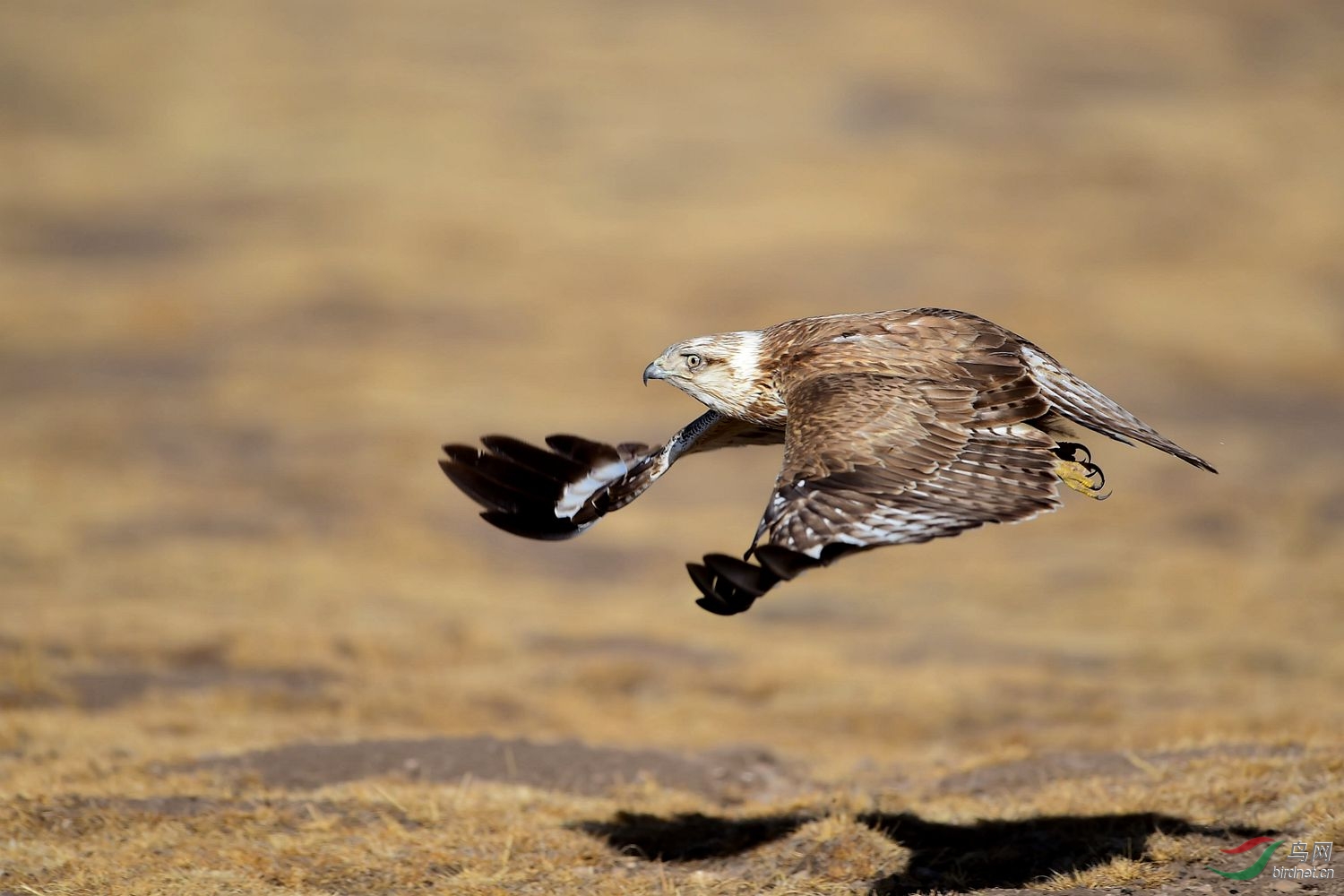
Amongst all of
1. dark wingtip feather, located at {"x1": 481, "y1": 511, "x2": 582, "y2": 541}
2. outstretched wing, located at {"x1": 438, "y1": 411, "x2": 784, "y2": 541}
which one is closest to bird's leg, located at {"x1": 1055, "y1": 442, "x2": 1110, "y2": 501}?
outstretched wing, located at {"x1": 438, "y1": 411, "x2": 784, "y2": 541}

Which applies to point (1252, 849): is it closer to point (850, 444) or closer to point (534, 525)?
point (850, 444)

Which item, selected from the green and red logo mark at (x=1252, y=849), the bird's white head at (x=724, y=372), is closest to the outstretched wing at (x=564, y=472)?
the bird's white head at (x=724, y=372)

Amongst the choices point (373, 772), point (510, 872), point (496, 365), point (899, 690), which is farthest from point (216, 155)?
point (510, 872)

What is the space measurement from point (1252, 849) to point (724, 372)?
368cm

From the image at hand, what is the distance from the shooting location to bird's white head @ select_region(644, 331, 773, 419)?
7.89m

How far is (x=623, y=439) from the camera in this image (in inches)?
977

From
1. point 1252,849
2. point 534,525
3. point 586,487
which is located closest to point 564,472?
point 586,487

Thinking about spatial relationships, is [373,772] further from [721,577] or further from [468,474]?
[721,577]

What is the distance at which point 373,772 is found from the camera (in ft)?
34.4

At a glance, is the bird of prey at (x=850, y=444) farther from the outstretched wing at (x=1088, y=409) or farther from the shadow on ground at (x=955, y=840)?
the shadow on ground at (x=955, y=840)

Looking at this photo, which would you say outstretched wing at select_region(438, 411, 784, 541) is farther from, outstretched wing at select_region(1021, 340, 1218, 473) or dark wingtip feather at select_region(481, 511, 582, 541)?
outstretched wing at select_region(1021, 340, 1218, 473)

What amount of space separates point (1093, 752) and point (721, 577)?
19.1 feet

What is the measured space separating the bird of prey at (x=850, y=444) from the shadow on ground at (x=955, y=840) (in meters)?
1.98

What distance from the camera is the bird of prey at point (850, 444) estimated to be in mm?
6094
